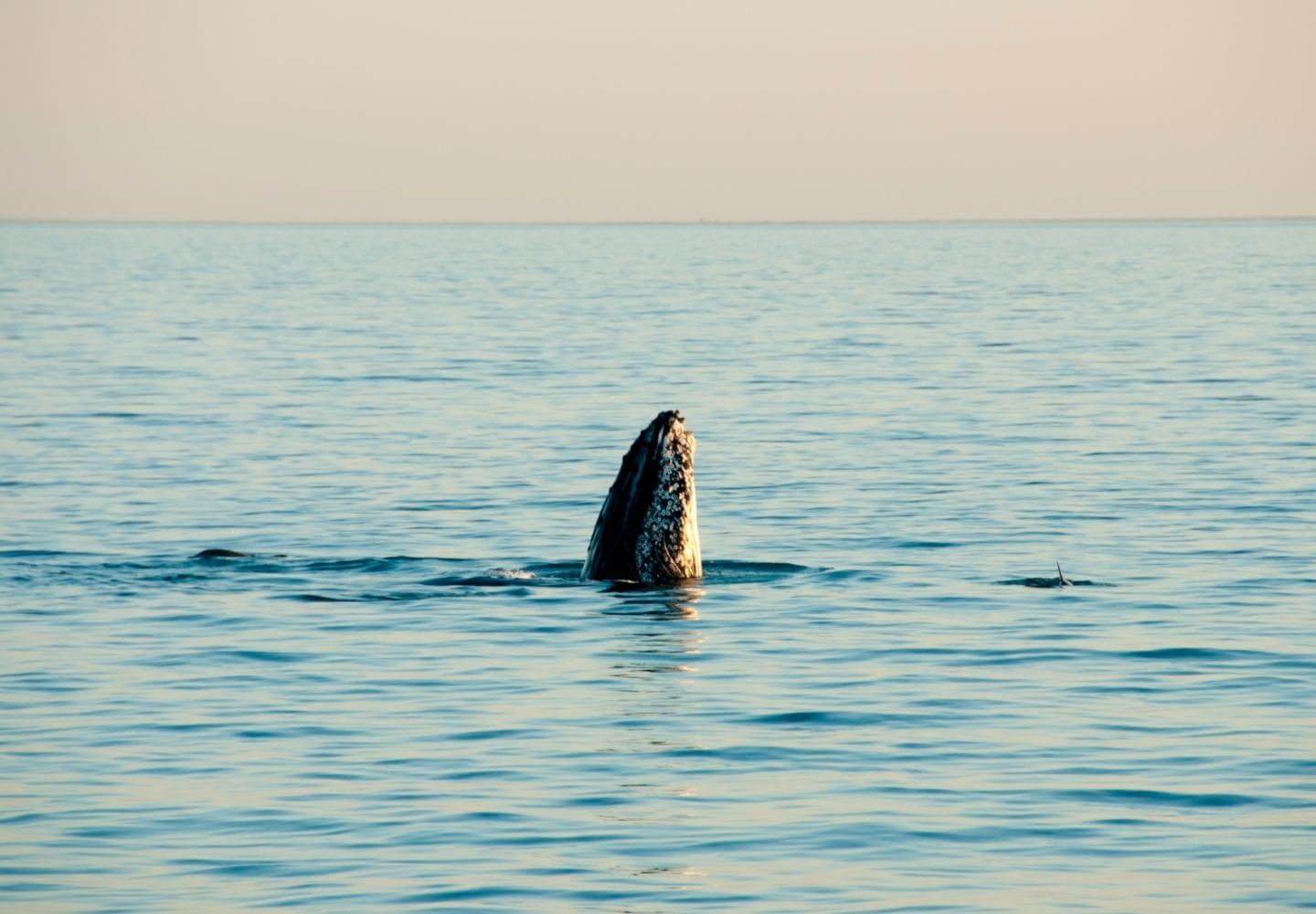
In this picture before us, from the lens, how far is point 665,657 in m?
18.5

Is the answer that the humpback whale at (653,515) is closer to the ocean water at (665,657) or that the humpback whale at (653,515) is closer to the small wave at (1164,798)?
the ocean water at (665,657)

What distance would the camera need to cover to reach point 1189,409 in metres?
42.1

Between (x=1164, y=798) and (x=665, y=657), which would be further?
(x=665, y=657)

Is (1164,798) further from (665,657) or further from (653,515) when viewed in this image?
(653,515)

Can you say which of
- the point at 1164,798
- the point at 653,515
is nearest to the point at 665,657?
the point at 653,515

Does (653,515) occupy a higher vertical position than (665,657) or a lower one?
higher

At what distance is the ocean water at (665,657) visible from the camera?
12.7 m

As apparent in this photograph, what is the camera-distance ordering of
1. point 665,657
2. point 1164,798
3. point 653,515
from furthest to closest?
point 653,515 < point 665,657 < point 1164,798

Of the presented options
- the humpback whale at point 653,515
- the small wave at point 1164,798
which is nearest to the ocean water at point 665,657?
the small wave at point 1164,798

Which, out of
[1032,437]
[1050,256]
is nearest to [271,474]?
[1032,437]

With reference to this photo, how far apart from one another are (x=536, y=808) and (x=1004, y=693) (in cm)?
485

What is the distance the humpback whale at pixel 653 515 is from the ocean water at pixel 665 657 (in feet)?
1.49

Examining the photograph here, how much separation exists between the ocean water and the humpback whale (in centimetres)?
45

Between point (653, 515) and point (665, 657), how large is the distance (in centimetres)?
203
